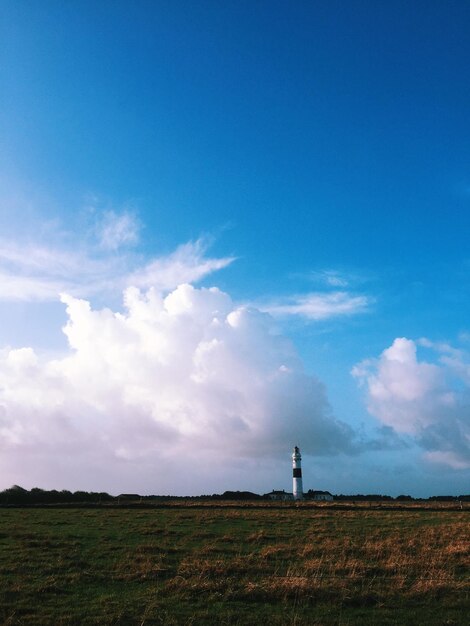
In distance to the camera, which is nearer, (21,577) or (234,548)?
(21,577)

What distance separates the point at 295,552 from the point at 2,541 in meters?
13.9

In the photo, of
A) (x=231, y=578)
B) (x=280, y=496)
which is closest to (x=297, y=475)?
(x=280, y=496)

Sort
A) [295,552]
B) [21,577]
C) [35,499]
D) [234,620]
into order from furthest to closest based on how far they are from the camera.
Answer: [35,499] → [295,552] → [21,577] → [234,620]

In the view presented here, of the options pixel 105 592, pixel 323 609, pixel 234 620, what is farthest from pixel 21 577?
pixel 323 609

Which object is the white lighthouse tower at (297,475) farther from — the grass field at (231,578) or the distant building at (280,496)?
the grass field at (231,578)

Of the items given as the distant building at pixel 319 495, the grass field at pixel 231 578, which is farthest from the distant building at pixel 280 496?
the grass field at pixel 231 578

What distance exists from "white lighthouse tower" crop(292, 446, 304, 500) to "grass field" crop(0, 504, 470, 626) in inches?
2675

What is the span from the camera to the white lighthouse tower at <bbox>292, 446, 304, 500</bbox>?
3703 inches

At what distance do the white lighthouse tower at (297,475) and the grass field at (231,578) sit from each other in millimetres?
67951

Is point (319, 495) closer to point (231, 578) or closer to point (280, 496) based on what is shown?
point (280, 496)

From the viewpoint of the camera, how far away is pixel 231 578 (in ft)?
56.2

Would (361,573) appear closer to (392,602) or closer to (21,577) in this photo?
(392,602)

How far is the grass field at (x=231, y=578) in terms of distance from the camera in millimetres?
13547

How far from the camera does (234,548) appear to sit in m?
23.5
